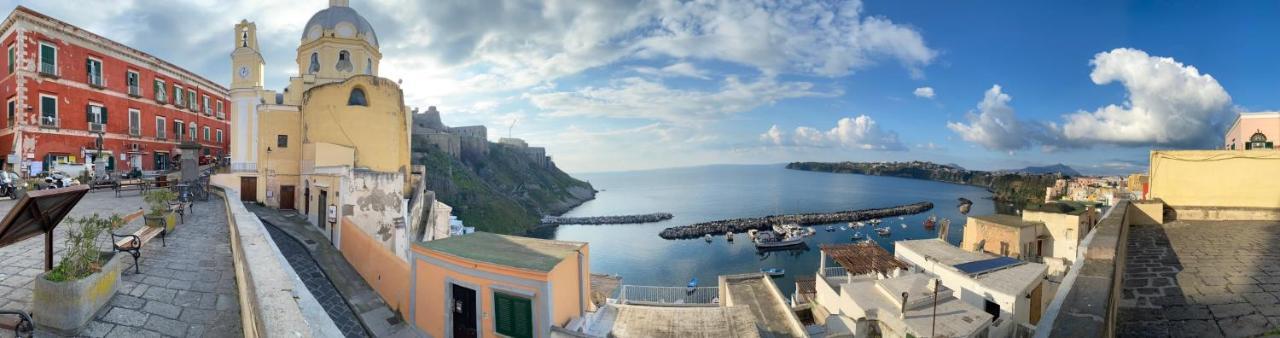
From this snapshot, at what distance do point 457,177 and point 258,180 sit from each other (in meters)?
47.1

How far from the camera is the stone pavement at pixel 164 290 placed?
4453 millimetres

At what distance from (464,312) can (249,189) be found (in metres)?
13.7

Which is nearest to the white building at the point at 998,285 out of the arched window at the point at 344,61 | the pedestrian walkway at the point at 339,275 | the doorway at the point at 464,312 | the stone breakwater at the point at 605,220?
the doorway at the point at 464,312

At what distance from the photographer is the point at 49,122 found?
17.2 m

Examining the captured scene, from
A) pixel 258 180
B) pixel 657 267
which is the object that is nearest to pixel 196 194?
pixel 258 180

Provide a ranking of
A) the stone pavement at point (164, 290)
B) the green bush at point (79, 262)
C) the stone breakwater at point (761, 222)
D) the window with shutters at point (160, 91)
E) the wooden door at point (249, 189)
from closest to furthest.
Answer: the green bush at point (79, 262), the stone pavement at point (164, 290), the wooden door at point (249, 189), the window with shutters at point (160, 91), the stone breakwater at point (761, 222)

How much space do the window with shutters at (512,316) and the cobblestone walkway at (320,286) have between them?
2.84 m

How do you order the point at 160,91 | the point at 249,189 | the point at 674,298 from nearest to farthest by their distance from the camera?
the point at 249,189
the point at 674,298
the point at 160,91

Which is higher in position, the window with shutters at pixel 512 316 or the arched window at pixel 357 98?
the arched window at pixel 357 98

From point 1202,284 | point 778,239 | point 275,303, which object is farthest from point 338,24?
point 778,239

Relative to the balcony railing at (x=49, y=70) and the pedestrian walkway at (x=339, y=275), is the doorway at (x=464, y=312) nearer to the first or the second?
the pedestrian walkway at (x=339, y=275)

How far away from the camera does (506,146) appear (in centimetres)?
9481

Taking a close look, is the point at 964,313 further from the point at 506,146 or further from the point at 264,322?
the point at 506,146

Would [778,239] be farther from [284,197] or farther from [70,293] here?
[70,293]
